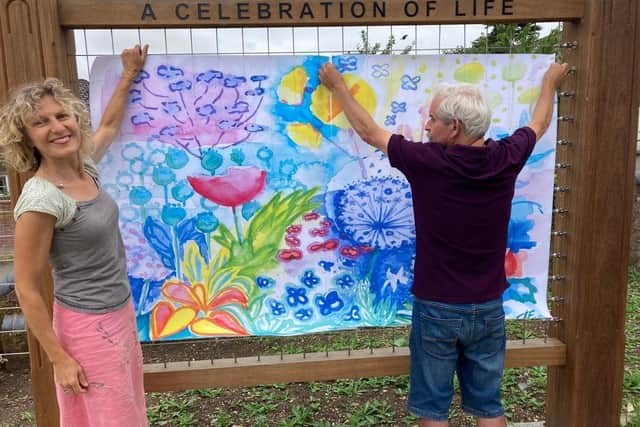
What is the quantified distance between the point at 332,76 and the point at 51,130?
1120 mm

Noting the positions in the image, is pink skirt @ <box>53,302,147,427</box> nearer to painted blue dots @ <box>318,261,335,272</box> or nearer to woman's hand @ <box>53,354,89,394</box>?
woman's hand @ <box>53,354,89,394</box>

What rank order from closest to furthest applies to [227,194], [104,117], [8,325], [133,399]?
1. [133,399]
2. [104,117]
3. [227,194]
4. [8,325]

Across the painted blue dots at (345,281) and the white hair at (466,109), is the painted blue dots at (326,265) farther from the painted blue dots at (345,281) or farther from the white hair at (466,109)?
the white hair at (466,109)

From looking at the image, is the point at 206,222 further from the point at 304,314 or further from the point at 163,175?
the point at 304,314

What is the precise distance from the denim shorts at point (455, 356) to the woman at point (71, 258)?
1082 mm

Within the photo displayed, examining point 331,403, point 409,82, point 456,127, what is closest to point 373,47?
point 409,82

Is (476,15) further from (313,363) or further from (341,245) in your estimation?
→ (313,363)

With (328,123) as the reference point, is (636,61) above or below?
above

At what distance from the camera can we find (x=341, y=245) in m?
2.39

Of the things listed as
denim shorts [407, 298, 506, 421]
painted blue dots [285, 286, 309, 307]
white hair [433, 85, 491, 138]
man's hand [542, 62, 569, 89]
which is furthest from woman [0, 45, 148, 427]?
man's hand [542, 62, 569, 89]

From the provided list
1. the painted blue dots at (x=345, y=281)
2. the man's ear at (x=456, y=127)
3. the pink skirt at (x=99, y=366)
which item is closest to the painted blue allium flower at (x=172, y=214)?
the pink skirt at (x=99, y=366)

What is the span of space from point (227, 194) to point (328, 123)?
54 centimetres

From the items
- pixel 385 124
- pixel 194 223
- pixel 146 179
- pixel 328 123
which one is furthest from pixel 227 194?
pixel 385 124

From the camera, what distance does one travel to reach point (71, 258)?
1.69m
